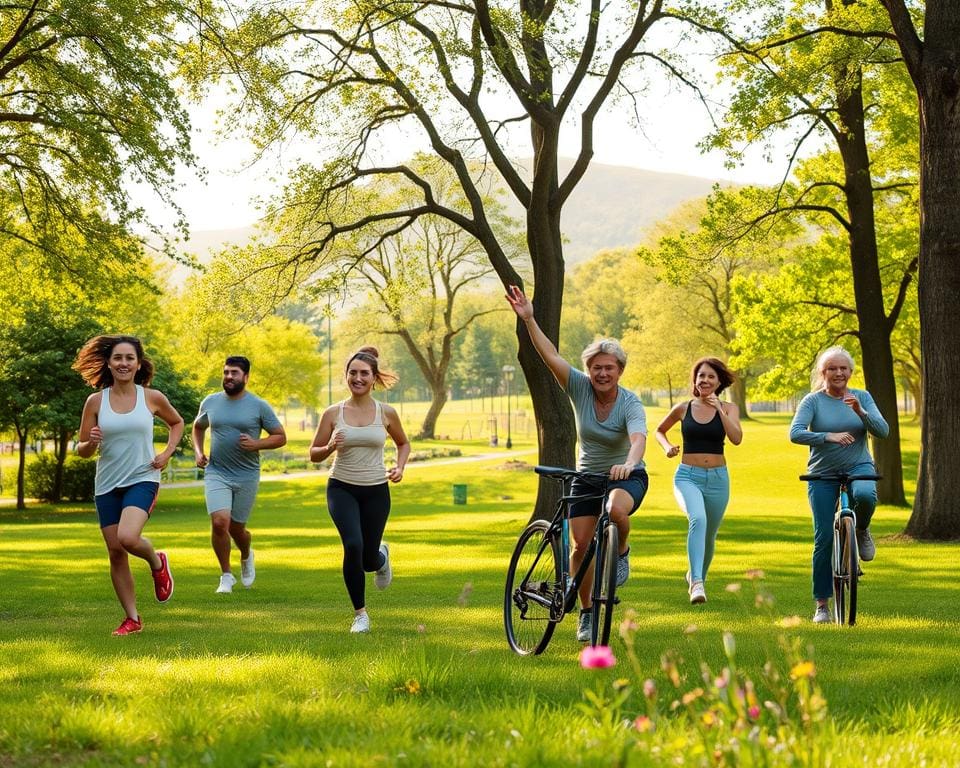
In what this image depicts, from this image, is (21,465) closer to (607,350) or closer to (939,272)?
(939,272)

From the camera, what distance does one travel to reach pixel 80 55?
2117 cm

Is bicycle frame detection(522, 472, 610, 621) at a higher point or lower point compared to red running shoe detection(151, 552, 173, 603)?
higher

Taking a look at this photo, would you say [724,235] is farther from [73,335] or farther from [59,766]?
[59,766]

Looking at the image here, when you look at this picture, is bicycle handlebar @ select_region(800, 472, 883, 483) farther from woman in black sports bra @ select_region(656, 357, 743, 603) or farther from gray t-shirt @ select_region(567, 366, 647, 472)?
gray t-shirt @ select_region(567, 366, 647, 472)

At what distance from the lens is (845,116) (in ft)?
92.4

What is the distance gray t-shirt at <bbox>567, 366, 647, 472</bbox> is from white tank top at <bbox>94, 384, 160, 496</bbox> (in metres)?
3.41

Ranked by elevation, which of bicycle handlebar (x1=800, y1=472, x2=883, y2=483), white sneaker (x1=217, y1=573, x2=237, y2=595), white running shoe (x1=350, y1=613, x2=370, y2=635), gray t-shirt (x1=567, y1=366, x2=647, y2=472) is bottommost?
white sneaker (x1=217, y1=573, x2=237, y2=595)

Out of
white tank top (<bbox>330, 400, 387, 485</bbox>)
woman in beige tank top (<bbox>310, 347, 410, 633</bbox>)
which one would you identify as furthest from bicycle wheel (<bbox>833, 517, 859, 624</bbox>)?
white tank top (<bbox>330, 400, 387, 485</bbox>)

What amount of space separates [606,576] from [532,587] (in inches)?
26.5

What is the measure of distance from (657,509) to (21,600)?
23580mm

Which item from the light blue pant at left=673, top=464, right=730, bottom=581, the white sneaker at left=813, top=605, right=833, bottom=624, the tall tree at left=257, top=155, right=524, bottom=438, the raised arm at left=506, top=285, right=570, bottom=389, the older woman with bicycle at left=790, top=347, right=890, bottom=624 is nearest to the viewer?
the raised arm at left=506, top=285, right=570, bottom=389

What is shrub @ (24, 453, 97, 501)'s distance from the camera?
43.2m

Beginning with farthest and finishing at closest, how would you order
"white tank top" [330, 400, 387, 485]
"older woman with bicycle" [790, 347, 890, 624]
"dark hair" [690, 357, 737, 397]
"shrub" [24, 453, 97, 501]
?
"shrub" [24, 453, 97, 501] → "dark hair" [690, 357, 737, 397] → "older woman with bicycle" [790, 347, 890, 624] → "white tank top" [330, 400, 387, 485]

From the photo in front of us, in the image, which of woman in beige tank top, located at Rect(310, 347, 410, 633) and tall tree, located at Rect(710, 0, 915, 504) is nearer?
woman in beige tank top, located at Rect(310, 347, 410, 633)
